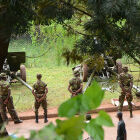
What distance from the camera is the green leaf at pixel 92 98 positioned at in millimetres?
710

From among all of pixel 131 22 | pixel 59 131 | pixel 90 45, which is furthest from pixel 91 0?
pixel 59 131

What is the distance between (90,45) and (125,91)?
4.93 metres

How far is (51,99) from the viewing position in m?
11.8

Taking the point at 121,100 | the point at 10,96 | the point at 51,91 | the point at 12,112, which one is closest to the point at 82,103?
the point at 10,96

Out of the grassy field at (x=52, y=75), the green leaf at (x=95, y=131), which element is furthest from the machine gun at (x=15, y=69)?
the green leaf at (x=95, y=131)

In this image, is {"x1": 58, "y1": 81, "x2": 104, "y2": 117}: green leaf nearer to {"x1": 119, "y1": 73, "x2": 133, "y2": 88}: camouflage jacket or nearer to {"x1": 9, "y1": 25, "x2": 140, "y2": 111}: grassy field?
{"x1": 9, "y1": 25, "x2": 140, "y2": 111}: grassy field

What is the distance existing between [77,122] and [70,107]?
7 cm

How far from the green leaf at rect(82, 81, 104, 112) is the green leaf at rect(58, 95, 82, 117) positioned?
0.05ft

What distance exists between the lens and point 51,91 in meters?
13.0

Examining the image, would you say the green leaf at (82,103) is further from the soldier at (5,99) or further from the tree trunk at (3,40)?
the soldier at (5,99)

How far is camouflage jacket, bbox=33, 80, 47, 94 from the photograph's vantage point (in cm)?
933

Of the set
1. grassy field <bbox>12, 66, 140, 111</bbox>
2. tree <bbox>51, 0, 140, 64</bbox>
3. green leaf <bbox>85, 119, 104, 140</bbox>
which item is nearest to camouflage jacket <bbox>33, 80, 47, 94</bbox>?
grassy field <bbox>12, 66, 140, 111</bbox>

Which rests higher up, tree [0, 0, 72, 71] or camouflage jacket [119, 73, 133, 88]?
tree [0, 0, 72, 71]

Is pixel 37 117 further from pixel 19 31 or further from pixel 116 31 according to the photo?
pixel 116 31
